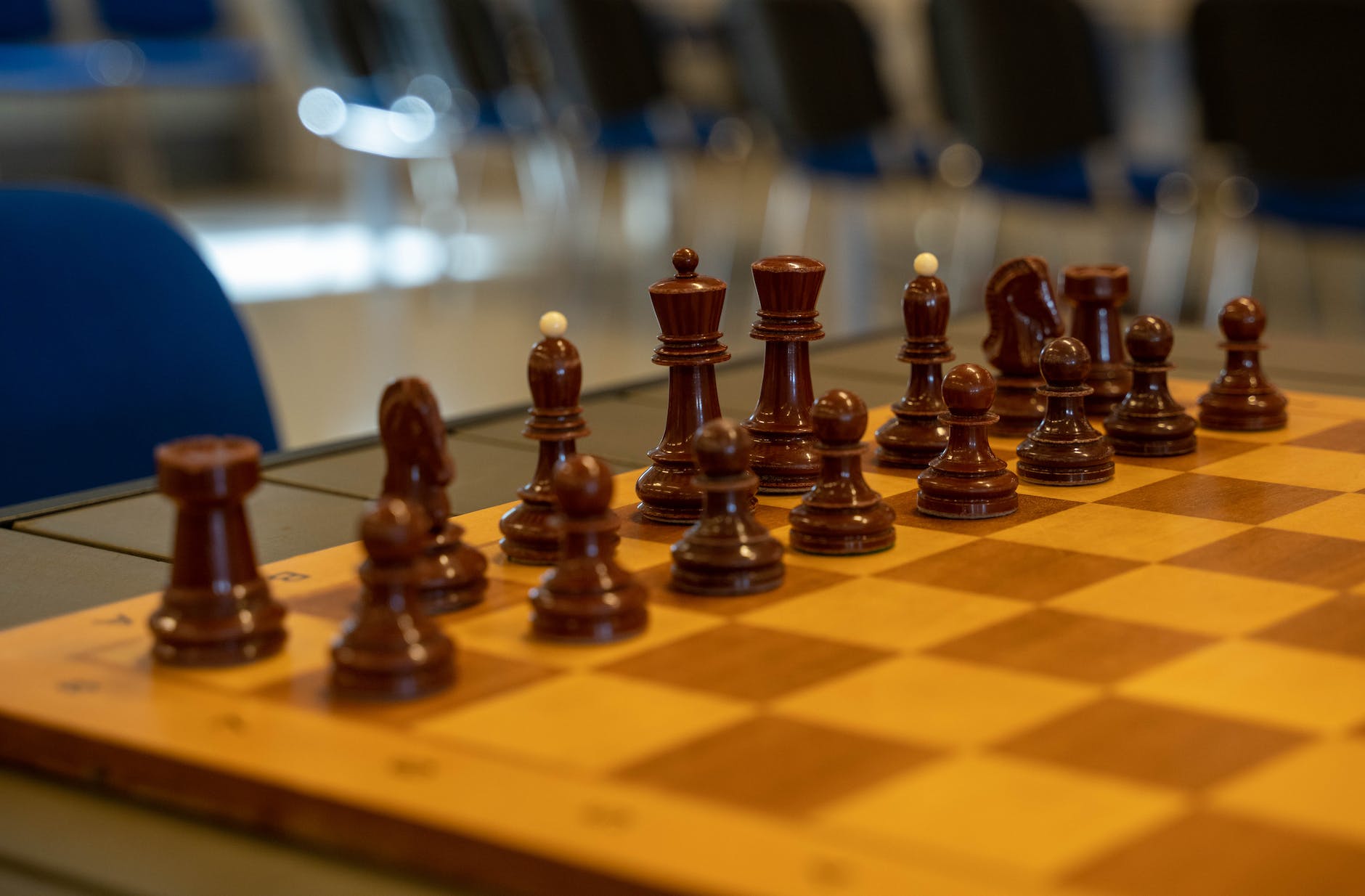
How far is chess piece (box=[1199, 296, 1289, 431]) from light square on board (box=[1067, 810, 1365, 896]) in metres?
0.81

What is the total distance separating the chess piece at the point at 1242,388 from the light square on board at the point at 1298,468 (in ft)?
0.19

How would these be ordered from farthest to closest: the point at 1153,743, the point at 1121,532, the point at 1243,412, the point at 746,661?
1. the point at 1243,412
2. the point at 1121,532
3. the point at 746,661
4. the point at 1153,743

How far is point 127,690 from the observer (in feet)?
2.65

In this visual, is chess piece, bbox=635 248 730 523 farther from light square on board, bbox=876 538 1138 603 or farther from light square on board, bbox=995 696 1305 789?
light square on board, bbox=995 696 1305 789

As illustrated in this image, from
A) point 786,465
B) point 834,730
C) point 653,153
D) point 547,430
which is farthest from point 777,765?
point 653,153

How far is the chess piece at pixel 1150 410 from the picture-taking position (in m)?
1.29

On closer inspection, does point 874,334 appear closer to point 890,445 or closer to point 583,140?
point 890,445

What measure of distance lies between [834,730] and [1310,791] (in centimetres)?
20

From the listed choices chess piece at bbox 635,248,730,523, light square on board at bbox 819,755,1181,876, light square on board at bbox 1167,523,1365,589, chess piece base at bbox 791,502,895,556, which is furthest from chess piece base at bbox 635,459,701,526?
light square on board at bbox 819,755,1181,876

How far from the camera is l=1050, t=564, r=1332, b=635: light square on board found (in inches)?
34.8

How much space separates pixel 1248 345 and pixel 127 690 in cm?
99

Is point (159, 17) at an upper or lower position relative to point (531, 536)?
upper

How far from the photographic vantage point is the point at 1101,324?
1442mm

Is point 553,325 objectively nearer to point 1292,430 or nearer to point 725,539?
point 725,539
